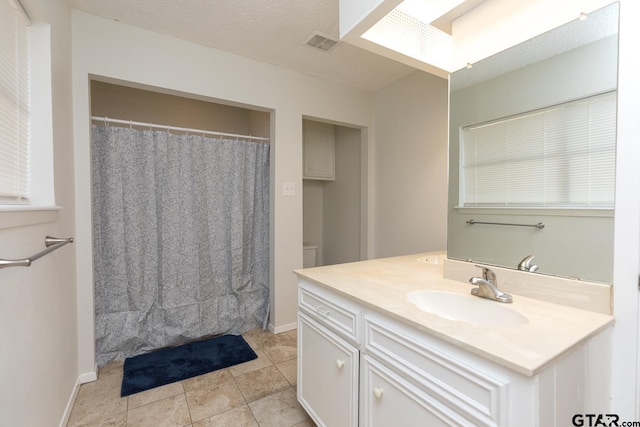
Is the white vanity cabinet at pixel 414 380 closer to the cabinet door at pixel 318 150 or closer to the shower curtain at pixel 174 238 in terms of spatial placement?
the shower curtain at pixel 174 238

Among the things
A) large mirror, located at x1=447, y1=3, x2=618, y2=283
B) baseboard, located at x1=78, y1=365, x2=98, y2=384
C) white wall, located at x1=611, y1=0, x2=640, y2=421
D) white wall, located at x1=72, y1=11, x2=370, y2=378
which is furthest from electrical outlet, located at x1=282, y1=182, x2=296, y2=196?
white wall, located at x1=611, y1=0, x2=640, y2=421

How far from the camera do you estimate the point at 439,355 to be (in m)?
0.80

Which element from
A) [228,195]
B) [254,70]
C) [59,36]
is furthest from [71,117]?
[254,70]

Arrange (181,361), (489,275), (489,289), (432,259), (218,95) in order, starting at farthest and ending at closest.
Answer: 1. (218,95)
2. (181,361)
3. (432,259)
4. (489,275)
5. (489,289)

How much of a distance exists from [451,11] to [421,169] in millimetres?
1290

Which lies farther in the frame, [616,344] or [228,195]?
[228,195]

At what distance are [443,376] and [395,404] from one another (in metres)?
0.26

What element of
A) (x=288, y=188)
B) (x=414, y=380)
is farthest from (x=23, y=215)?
(x=288, y=188)

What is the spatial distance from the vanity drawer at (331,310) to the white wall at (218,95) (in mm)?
1148

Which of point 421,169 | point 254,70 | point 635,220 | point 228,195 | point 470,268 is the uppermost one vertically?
point 254,70

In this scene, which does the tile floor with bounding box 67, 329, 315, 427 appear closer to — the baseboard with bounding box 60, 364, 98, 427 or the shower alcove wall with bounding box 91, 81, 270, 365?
the baseboard with bounding box 60, 364, 98, 427

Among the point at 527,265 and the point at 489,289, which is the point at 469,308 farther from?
the point at 527,265

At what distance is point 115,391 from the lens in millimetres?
1760

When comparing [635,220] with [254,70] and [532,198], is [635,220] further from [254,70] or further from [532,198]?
[254,70]
